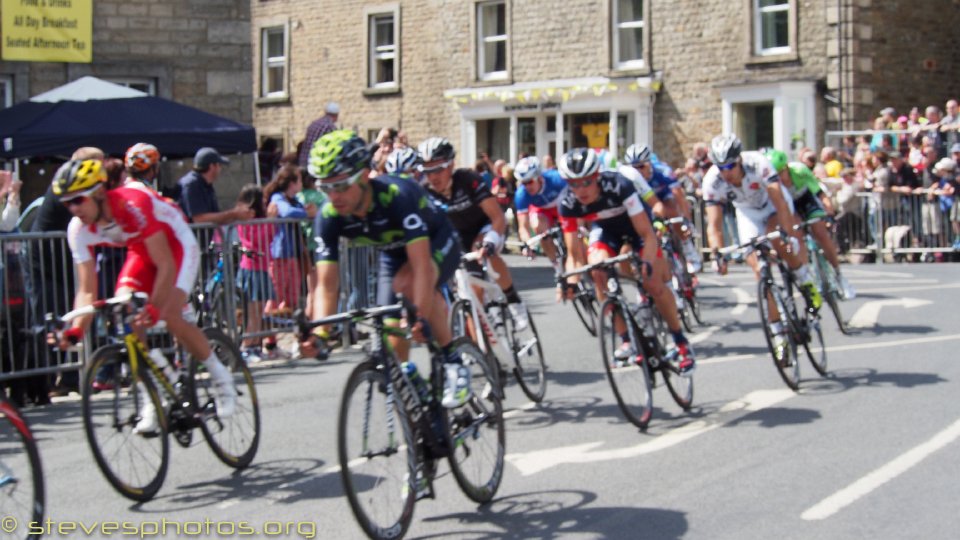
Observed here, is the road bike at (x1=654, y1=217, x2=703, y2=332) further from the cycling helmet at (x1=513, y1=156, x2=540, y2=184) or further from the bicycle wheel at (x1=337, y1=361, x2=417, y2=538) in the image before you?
the bicycle wheel at (x1=337, y1=361, x2=417, y2=538)

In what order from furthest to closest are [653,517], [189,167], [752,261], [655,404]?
[189,167] → [752,261] → [655,404] → [653,517]

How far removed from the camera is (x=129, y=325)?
787 centimetres

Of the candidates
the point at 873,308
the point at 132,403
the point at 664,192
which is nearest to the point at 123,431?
the point at 132,403

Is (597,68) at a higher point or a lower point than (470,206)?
higher

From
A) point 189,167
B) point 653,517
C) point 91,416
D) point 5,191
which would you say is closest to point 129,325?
point 91,416

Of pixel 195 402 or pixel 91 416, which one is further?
pixel 195 402

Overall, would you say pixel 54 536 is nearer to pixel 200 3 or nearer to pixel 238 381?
pixel 238 381

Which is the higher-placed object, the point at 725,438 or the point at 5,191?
the point at 5,191

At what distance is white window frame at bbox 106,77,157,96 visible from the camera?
21625 millimetres

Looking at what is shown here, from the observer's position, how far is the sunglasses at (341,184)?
7.09 metres

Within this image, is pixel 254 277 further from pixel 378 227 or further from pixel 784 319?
pixel 378 227

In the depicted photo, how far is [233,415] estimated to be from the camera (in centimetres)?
881

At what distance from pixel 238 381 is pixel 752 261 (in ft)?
15.8

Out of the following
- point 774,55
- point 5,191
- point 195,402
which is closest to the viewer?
point 195,402
